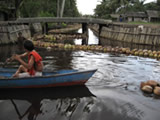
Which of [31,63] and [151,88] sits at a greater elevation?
[31,63]

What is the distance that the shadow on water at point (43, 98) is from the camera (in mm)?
6539

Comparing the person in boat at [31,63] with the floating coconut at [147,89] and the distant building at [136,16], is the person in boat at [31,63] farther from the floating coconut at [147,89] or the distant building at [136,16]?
the distant building at [136,16]

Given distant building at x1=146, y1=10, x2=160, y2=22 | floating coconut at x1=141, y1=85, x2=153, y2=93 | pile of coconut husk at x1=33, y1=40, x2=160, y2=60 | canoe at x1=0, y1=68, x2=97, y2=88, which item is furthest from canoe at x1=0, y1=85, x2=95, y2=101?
distant building at x1=146, y1=10, x2=160, y2=22

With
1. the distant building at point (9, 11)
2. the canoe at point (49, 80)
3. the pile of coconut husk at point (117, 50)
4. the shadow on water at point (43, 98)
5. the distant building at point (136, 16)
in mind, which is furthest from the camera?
the distant building at point (136, 16)

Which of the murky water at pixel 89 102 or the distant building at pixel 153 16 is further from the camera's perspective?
the distant building at pixel 153 16

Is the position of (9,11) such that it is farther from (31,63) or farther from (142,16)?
(142,16)

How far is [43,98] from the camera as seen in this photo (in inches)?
299

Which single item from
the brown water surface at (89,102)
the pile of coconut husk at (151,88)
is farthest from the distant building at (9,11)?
the pile of coconut husk at (151,88)

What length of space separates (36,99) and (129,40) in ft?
69.1

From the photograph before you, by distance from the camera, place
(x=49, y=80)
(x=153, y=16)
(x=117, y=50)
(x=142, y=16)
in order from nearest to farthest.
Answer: (x=49, y=80), (x=117, y=50), (x=153, y=16), (x=142, y=16)

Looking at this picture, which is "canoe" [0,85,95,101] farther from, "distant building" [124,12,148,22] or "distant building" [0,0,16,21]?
"distant building" [124,12,148,22]

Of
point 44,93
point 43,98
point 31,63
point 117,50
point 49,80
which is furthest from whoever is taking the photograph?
point 117,50

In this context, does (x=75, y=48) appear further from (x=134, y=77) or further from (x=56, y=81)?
(x=56, y=81)

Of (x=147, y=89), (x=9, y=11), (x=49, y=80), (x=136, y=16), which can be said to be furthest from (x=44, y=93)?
(x=136, y=16)
